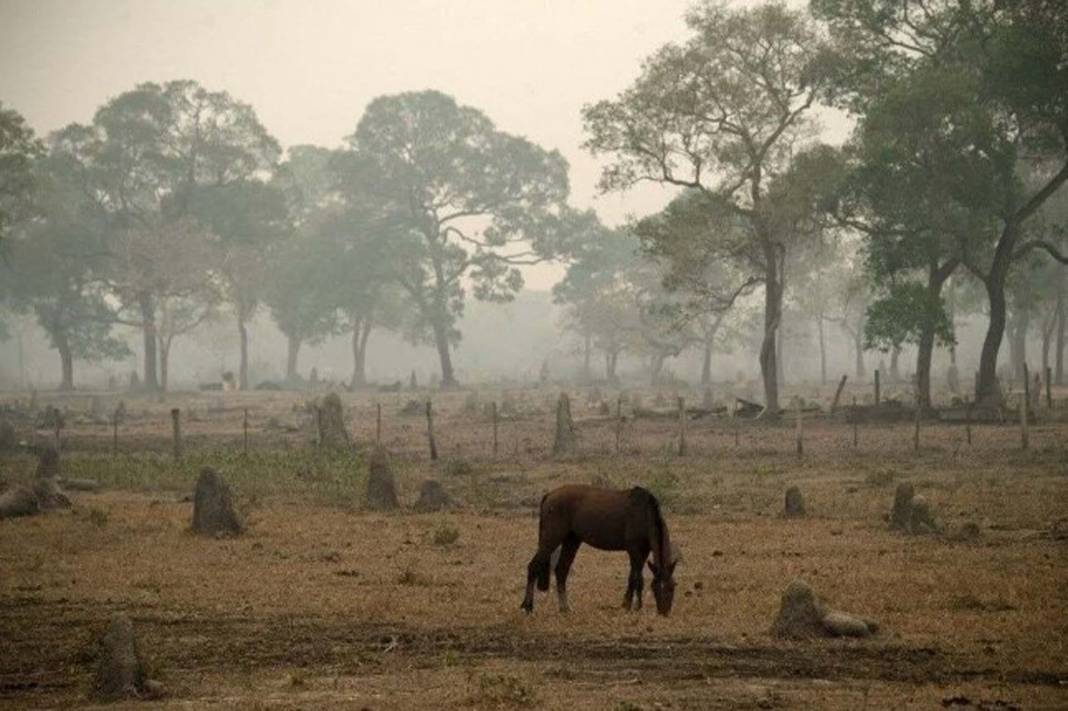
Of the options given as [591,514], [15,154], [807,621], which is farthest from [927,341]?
[15,154]

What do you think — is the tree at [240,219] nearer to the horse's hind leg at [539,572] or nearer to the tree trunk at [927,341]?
the tree trunk at [927,341]

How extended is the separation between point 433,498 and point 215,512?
512 cm

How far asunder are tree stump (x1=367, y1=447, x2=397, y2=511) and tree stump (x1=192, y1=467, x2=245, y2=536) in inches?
158

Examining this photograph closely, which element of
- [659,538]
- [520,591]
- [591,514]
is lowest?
[520,591]

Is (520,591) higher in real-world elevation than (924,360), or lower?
lower

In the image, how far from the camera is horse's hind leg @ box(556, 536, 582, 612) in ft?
49.6

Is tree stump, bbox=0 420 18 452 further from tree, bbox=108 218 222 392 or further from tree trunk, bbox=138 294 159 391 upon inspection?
tree trunk, bbox=138 294 159 391

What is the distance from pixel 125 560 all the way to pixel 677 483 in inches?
519

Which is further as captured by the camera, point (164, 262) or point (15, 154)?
point (164, 262)

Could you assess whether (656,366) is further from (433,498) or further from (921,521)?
(921,521)

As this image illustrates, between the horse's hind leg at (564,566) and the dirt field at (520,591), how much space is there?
26 centimetres

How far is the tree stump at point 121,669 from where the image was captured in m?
11.6

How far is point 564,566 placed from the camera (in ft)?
50.4

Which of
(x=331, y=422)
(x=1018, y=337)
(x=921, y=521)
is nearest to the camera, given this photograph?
(x=921, y=521)
